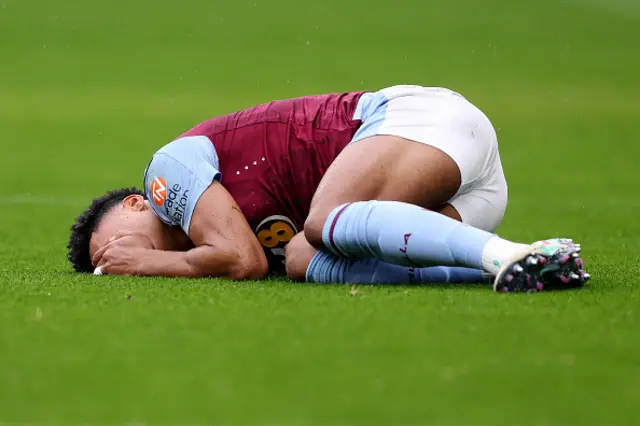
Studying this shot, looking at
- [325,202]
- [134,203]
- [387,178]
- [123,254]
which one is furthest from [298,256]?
[134,203]

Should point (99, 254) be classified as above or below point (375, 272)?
below

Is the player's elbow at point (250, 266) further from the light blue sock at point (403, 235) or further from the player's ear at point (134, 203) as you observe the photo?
the player's ear at point (134, 203)

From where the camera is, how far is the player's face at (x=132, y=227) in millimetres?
4988

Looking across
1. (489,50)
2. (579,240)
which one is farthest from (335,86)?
(579,240)

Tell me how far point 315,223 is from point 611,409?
197 centimetres

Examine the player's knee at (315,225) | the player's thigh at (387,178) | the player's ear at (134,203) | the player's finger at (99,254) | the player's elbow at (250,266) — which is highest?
the player's thigh at (387,178)

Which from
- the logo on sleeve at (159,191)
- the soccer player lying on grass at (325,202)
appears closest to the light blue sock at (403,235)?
the soccer player lying on grass at (325,202)

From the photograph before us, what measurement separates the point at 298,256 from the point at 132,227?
79cm

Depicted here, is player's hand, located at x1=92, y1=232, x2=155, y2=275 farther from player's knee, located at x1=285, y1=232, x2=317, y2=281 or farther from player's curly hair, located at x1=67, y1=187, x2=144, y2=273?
player's knee, located at x1=285, y1=232, x2=317, y2=281

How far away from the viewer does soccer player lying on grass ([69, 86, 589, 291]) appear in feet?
14.1

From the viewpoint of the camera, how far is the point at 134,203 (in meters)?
5.16

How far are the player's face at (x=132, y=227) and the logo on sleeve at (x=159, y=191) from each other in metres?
0.19

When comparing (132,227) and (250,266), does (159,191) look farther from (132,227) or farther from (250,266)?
(250,266)

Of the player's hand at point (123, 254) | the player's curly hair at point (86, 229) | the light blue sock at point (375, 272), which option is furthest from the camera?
the player's curly hair at point (86, 229)
